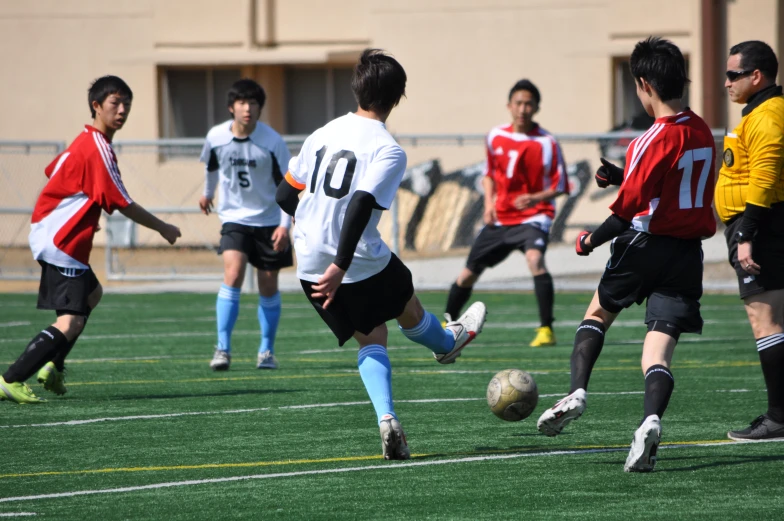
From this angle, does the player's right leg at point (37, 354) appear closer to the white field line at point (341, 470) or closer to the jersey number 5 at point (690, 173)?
the white field line at point (341, 470)

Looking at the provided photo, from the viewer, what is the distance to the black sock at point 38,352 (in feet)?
26.8

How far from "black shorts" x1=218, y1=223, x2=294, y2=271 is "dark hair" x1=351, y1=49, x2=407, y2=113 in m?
4.19

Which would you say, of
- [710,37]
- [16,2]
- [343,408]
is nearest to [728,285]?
[710,37]

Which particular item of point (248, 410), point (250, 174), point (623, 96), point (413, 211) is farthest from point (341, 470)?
point (623, 96)

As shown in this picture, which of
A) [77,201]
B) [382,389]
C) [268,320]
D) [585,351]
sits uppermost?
[77,201]

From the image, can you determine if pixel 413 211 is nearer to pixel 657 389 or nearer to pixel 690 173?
pixel 690 173

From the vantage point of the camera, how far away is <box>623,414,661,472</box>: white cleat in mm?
5789

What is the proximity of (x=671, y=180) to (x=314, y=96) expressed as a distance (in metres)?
20.9

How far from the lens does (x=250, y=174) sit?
10.5 metres

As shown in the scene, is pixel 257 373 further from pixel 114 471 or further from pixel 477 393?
pixel 114 471

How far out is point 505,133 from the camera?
12.2 meters

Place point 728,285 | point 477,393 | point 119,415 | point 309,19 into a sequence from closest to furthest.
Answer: point 119,415 < point 477,393 < point 728,285 < point 309,19

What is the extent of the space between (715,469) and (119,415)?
383 cm

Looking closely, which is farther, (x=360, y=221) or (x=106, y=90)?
(x=106, y=90)
